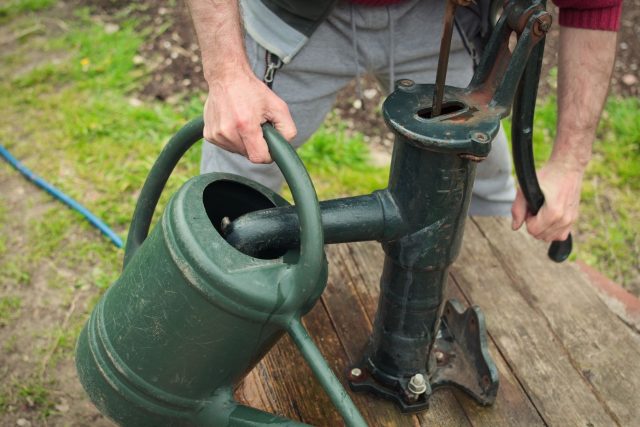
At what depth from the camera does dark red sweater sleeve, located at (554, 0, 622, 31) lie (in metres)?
1.65

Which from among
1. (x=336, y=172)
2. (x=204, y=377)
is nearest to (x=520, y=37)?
(x=204, y=377)

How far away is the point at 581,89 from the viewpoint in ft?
5.75

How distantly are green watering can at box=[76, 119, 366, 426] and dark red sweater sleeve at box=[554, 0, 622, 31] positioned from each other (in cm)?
89

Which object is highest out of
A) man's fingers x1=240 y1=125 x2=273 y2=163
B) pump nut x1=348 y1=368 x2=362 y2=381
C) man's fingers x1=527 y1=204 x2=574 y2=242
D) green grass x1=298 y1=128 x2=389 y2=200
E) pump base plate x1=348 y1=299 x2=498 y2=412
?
man's fingers x1=240 y1=125 x2=273 y2=163

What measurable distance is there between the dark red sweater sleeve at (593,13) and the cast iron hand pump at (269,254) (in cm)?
41

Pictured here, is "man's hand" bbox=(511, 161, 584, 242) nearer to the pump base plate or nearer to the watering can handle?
the pump base plate

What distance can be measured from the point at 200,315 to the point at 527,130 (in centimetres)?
75

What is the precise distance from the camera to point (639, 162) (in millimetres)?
3539

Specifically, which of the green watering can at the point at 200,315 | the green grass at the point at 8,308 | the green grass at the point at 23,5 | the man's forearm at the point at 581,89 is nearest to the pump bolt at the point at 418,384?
the green watering can at the point at 200,315

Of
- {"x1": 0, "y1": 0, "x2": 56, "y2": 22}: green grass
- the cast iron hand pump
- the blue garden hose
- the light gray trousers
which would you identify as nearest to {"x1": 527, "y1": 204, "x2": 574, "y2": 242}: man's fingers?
the cast iron hand pump

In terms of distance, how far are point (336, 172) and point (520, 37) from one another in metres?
2.21

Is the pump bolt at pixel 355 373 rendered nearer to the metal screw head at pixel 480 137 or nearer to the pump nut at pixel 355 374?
the pump nut at pixel 355 374

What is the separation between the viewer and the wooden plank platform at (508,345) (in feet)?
5.16

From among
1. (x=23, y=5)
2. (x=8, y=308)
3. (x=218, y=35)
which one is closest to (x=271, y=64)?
(x=218, y=35)
